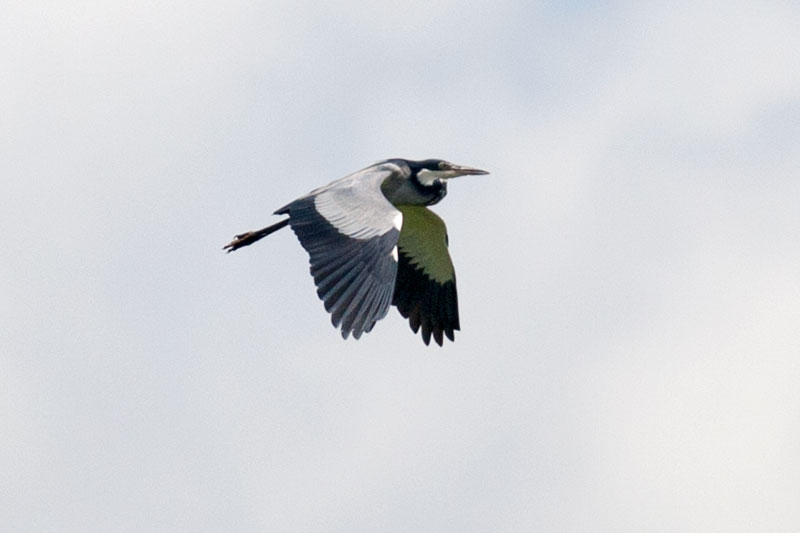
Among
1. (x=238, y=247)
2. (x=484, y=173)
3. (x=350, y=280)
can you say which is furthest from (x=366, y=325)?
(x=484, y=173)

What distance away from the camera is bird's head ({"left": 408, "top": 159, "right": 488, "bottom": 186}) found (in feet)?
56.5

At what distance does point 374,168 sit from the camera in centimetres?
1686

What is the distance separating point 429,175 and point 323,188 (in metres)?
1.86

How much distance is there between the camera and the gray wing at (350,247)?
13359 mm

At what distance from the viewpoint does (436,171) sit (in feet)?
57.5

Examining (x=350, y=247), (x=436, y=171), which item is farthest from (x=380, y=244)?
(x=436, y=171)

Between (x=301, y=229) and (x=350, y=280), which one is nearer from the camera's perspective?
(x=350, y=280)

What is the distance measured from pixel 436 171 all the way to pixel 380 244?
3577 millimetres

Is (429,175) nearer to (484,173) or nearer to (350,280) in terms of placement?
(484,173)

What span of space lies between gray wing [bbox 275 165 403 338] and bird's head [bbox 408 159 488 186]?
1.60 meters

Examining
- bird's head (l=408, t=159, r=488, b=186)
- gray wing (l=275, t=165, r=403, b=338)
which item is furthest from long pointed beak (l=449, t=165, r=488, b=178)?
gray wing (l=275, t=165, r=403, b=338)

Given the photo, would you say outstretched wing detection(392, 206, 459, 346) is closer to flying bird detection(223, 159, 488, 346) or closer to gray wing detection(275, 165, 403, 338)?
flying bird detection(223, 159, 488, 346)

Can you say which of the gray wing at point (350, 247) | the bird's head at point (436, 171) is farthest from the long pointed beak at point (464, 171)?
the gray wing at point (350, 247)

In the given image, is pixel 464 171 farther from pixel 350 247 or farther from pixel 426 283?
pixel 350 247
